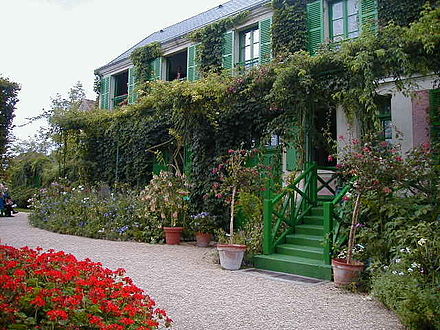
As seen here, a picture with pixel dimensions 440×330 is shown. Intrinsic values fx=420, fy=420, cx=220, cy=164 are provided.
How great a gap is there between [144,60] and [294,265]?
10.1m

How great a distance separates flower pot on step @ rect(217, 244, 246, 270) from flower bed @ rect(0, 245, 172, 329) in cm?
336

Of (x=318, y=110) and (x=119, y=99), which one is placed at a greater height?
(x=119, y=99)

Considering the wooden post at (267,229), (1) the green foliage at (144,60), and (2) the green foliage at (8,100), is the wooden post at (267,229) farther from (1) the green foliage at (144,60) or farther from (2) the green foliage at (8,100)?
(1) the green foliage at (144,60)

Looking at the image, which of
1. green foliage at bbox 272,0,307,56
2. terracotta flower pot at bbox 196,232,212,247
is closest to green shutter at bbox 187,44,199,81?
green foliage at bbox 272,0,307,56

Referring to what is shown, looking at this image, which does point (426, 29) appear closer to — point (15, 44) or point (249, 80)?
point (249, 80)

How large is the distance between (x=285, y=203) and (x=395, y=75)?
107 inches

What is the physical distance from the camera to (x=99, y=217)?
10.4m

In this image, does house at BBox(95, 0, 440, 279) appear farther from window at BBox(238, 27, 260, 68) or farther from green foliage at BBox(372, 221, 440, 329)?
green foliage at BBox(372, 221, 440, 329)

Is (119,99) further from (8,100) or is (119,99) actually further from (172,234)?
(172,234)

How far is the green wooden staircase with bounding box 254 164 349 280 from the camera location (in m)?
5.95

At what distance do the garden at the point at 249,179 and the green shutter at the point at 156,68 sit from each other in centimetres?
37

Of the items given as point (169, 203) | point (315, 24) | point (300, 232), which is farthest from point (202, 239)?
point (315, 24)

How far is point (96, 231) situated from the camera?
10.0 metres

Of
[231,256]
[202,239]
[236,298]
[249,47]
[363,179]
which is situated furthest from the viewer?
[249,47]
